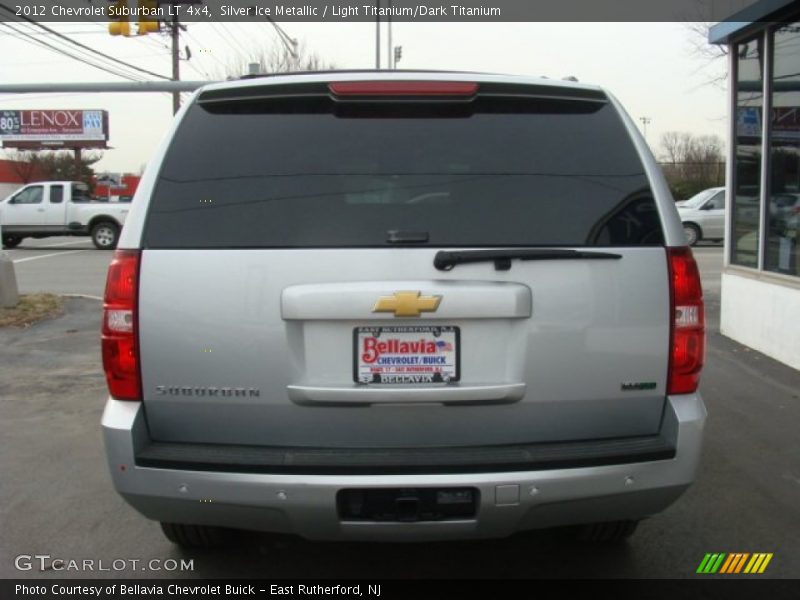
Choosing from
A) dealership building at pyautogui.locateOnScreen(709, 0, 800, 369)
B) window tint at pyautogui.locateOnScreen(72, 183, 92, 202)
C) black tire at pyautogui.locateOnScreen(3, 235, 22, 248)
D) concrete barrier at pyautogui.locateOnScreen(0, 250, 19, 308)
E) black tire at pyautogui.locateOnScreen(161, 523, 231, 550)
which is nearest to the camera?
black tire at pyautogui.locateOnScreen(161, 523, 231, 550)

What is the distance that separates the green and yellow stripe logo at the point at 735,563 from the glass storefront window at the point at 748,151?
16.8ft

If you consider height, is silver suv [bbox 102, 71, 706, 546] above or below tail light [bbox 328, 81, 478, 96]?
below

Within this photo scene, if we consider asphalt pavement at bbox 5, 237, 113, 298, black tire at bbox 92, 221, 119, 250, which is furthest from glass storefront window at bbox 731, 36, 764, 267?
black tire at bbox 92, 221, 119, 250

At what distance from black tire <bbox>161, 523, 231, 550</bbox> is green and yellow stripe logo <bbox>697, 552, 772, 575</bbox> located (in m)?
2.10

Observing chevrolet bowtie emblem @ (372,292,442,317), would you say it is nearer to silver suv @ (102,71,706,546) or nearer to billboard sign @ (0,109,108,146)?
silver suv @ (102,71,706,546)

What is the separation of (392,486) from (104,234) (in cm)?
2195

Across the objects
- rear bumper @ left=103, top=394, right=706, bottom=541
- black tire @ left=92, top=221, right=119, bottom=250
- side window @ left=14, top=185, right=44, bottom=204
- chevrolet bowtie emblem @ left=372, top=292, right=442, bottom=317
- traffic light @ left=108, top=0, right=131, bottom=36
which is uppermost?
traffic light @ left=108, top=0, right=131, bottom=36

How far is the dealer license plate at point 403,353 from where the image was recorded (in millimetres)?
2555

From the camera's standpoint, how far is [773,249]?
757cm

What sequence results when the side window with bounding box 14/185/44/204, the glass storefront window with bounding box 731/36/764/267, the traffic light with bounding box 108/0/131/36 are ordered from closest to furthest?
the glass storefront window with bounding box 731/36/764/267 < the traffic light with bounding box 108/0/131/36 < the side window with bounding box 14/185/44/204

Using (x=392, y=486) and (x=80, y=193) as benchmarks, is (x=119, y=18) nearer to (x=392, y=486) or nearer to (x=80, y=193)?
(x=80, y=193)

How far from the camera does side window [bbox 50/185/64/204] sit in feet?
73.5

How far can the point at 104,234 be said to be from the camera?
2247 cm

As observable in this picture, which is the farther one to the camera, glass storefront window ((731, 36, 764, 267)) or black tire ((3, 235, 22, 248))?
black tire ((3, 235, 22, 248))
